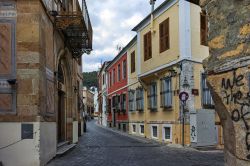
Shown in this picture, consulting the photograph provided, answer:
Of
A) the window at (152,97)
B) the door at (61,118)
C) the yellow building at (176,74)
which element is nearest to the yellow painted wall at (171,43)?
the yellow building at (176,74)

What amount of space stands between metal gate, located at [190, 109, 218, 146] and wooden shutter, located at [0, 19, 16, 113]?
1006 centimetres

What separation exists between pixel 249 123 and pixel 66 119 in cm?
1461

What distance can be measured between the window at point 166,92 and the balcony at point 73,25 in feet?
14.6

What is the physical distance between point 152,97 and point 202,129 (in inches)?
231

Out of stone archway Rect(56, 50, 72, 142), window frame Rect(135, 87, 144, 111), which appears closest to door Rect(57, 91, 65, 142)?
stone archway Rect(56, 50, 72, 142)

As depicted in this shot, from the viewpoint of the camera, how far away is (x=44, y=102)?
12.6m

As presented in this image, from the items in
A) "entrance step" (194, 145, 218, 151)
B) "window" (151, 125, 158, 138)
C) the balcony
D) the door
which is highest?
the balcony

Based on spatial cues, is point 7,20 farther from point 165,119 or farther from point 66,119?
point 165,119

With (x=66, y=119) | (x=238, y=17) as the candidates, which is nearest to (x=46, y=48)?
(x=66, y=119)

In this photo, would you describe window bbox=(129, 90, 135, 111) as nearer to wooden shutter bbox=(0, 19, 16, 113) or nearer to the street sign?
the street sign

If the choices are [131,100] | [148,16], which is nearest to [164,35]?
[148,16]

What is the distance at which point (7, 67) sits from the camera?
1168 centimetres

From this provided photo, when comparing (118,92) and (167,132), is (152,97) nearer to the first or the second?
(167,132)

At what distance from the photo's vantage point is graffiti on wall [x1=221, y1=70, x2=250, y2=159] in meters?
5.02
